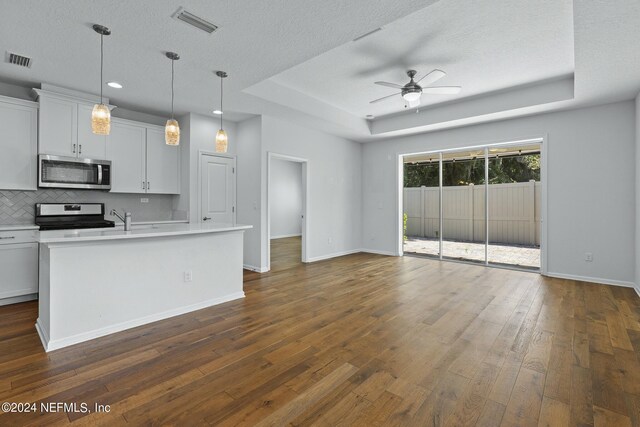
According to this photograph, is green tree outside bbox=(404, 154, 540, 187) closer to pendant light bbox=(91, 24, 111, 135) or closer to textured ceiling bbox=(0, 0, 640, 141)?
textured ceiling bbox=(0, 0, 640, 141)

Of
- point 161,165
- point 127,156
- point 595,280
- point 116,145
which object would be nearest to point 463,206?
point 595,280

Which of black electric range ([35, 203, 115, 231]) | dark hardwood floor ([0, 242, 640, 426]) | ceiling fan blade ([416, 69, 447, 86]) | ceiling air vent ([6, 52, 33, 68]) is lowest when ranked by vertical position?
dark hardwood floor ([0, 242, 640, 426])

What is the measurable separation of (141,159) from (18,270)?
7.15 ft

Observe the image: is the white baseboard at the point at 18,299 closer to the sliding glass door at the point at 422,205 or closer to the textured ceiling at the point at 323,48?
the textured ceiling at the point at 323,48

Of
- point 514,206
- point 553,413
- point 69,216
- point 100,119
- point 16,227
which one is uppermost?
point 100,119

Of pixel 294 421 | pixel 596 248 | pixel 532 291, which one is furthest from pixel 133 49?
pixel 596 248

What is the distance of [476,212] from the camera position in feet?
20.0

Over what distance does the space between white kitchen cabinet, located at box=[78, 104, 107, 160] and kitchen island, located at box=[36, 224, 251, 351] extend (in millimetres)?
1745

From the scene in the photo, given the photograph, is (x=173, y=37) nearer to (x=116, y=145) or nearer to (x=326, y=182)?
(x=116, y=145)

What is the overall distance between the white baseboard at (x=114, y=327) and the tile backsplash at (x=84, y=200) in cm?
204

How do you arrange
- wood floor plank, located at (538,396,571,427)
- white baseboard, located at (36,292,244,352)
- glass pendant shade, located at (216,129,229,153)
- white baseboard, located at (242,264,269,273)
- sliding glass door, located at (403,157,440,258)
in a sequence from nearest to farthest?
wood floor plank, located at (538,396,571,427) < white baseboard, located at (36,292,244,352) < glass pendant shade, located at (216,129,229,153) < white baseboard, located at (242,264,269,273) < sliding glass door, located at (403,157,440,258)

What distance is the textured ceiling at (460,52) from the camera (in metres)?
2.88

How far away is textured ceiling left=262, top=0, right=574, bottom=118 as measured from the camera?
114 inches

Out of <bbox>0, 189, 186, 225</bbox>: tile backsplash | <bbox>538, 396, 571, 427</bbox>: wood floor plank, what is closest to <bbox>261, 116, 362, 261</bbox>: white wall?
<bbox>0, 189, 186, 225</bbox>: tile backsplash
